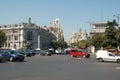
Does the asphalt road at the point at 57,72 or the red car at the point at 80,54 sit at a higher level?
the red car at the point at 80,54

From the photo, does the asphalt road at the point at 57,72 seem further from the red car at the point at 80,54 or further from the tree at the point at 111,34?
the tree at the point at 111,34

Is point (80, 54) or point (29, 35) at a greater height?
point (29, 35)

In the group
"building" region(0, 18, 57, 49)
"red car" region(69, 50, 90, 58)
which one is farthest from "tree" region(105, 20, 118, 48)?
"building" region(0, 18, 57, 49)

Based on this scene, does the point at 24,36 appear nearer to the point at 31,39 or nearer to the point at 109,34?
the point at 31,39

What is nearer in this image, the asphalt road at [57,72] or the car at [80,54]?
the asphalt road at [57,72]

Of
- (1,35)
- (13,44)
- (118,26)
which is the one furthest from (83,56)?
(13,44)

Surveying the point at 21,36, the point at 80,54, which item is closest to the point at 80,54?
the point at 80,54

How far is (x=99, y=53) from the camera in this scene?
5262 cm

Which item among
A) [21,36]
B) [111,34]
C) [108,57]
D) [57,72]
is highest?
[21,36]

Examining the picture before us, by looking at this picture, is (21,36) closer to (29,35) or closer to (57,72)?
(29,35)

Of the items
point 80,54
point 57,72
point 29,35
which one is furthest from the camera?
point 29,35

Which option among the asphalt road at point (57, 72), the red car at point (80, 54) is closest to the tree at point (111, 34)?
the red car at point (80, 54)

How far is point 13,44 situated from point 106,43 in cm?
9834

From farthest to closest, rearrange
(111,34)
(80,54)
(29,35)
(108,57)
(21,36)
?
(29,35) < (21,36) < (111,34) < (80,54) < (108,57)
